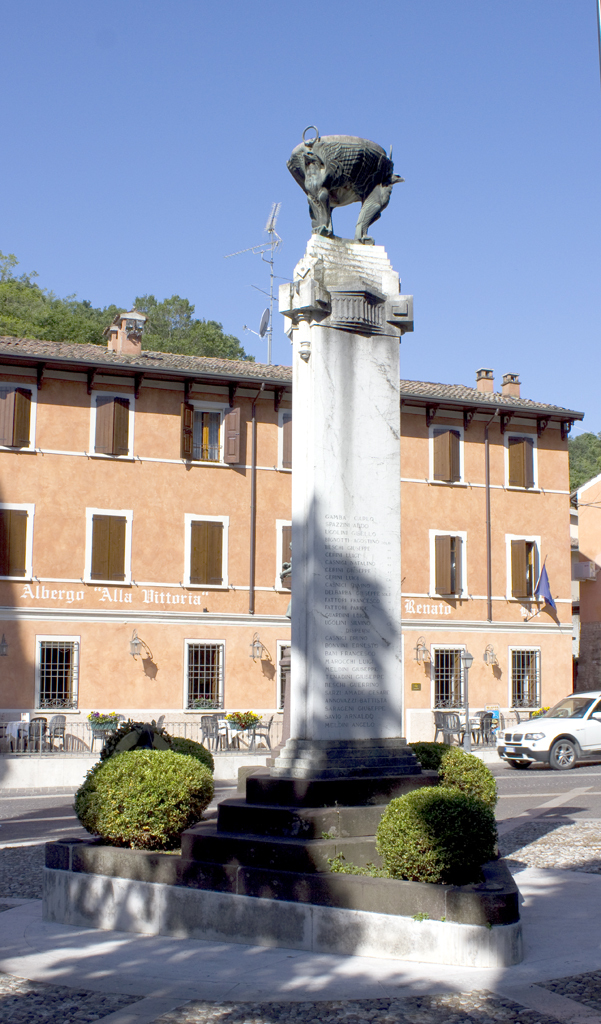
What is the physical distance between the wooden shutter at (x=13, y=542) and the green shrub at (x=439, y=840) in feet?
72.6

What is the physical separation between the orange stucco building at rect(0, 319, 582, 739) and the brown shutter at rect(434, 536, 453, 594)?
44mm

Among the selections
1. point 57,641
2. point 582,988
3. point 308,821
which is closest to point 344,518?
point 308,821

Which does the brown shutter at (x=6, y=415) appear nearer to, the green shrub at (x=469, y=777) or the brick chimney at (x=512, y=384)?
the brick chimney at (x=512, y=384)

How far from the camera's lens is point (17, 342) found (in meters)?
29.9

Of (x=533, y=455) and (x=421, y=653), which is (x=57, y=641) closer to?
(x=421, y=653)

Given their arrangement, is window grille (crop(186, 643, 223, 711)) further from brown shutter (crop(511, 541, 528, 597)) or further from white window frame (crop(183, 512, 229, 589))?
brown shutter (crop(511, 541, 528, 597))

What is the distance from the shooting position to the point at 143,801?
324 inches

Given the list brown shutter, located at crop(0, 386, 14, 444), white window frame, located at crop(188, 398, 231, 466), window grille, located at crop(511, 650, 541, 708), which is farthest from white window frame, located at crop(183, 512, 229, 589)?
window grille, located at crop(511, 650, 541, 708)

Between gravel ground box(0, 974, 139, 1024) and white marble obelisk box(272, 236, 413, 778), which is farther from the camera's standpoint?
white marble obelisk box(272, 236, 413, 778)

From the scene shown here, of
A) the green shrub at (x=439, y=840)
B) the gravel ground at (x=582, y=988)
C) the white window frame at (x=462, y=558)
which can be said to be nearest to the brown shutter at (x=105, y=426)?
the white window frame at (x=462, y=558)

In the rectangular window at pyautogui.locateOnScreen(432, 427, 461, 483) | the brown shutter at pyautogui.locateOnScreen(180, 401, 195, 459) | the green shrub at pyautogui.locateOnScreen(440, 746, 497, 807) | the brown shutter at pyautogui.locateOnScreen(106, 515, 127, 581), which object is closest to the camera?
the green shrub at pyautogui.locateOnScreen(440, 746, 497, 807)

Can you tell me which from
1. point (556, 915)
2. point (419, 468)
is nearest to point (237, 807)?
point (556, 915)

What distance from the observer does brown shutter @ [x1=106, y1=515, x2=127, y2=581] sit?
2873 centimetres

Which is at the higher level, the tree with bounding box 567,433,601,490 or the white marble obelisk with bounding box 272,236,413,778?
the tree with bounding box 567,433,601,490
